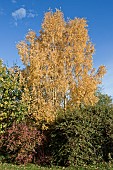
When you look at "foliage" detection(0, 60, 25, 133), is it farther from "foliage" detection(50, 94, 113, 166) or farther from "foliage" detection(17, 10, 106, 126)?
"foliage" detection(50, 94, 113, 166)

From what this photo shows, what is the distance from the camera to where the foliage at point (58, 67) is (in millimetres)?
20844

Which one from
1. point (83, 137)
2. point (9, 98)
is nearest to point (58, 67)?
point (9, 98)

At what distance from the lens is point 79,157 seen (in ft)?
54.3

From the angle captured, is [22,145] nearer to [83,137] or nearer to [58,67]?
[83,137]

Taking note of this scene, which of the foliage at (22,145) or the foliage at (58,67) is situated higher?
the foliage at (58,67)

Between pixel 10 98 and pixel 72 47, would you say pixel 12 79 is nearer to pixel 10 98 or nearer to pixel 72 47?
pixel 10 98

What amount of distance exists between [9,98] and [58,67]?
4.27m

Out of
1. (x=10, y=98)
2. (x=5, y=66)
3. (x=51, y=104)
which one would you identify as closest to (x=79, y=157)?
(x=51, y=104)

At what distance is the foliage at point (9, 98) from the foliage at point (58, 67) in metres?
0.65

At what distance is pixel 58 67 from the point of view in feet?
74.5

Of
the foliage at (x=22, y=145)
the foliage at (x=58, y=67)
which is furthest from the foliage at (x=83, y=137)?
the foliage at (x=58, y=67)

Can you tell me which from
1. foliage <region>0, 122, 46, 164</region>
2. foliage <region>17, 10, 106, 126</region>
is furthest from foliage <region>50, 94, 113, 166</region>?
foliage <region>17, 10, 106, 126</region>

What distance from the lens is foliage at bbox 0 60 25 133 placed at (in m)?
20.5

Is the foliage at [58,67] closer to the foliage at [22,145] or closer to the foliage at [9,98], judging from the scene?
the foliage at [9,98]
